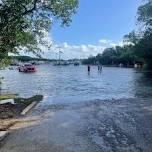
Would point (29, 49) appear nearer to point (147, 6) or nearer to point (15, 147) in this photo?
point (15, 147)

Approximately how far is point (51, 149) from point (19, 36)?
836 centimetres

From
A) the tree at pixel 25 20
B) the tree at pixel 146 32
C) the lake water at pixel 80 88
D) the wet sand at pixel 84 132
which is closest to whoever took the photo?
the wet sand at pixel 84 132

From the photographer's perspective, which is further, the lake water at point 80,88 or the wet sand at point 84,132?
the lake water at point 80,88

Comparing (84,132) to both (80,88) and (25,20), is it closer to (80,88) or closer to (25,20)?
(25,20)

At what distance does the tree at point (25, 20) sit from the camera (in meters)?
17.0

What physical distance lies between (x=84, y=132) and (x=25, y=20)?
23.2ft

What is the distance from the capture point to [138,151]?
1005 centimetres

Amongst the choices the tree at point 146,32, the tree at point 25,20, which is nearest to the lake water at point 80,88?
the tree at point 25,20

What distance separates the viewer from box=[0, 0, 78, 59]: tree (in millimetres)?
16984

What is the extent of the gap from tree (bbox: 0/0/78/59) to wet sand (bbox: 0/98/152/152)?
3.13 meters

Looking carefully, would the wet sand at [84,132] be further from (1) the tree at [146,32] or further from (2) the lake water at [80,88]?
(1) the tree at [146,32]

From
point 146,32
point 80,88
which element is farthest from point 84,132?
point 146,32

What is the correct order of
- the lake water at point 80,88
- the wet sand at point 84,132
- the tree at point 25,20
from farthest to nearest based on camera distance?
the lake water at point 80,88, the tree at point 25,20, the wet sand at point 84,132

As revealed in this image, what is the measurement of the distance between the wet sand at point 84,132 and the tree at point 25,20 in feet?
10.3
